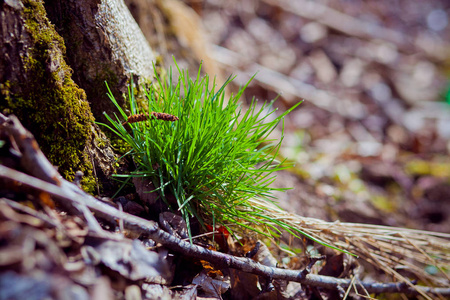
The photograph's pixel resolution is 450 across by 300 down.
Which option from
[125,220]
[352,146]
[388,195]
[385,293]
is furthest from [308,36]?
[125,220]

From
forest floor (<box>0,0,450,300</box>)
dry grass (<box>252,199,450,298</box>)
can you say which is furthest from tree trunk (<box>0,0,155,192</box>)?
dry grass (<box>252,199,450,298</box>)

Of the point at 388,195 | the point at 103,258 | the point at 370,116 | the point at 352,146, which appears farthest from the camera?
the point at 370,116

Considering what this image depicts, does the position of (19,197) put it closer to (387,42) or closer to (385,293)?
(385,293)

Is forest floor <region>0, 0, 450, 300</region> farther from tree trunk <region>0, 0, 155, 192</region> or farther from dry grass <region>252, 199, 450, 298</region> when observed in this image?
tree trunk <region>0, 0, 155, 192</region>

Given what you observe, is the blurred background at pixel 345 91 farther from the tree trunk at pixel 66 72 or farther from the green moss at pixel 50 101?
the green moss at pixel 50 101

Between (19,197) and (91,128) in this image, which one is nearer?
(19,197)

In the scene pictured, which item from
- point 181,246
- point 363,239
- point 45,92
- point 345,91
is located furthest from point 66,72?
point 345,91

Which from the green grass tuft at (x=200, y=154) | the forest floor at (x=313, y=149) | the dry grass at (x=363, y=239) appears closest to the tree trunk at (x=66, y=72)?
the green grass tuft at (x=200, y=154)
